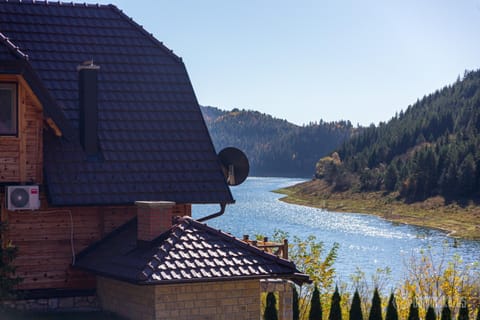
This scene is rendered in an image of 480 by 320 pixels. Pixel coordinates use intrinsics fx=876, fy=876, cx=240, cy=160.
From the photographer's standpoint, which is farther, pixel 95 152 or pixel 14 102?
pixel 95 152

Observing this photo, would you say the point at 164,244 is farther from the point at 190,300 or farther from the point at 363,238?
the point at 363,238

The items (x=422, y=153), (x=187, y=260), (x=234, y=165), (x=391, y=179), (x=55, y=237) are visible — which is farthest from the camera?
(x=391, y=179)

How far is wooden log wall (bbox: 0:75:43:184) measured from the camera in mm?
16234

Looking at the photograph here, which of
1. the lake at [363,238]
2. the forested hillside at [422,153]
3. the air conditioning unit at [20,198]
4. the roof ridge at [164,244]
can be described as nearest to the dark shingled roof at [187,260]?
the roof ridge at [164,244]

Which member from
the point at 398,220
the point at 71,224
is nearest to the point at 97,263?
the point at 71,224

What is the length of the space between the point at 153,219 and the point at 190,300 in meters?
1.63

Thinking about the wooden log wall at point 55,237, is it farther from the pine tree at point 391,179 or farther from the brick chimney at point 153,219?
the pine tree at point 391,179

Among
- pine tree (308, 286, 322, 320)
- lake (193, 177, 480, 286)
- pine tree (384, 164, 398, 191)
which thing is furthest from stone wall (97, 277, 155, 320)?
pine tree (384, 164, 398, 191)

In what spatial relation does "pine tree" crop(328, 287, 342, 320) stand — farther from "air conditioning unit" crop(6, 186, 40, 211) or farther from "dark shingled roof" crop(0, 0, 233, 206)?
"air conditioning unit" crop(6, 186, 40, 211)

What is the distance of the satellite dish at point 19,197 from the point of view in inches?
630

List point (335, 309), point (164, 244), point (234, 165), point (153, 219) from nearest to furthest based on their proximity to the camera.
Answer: point (164, 244), point (153, 219), point (234, 165), point (335, 309)

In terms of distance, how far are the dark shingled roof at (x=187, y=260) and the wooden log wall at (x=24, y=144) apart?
2.11 metres

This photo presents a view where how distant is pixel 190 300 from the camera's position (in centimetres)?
1520

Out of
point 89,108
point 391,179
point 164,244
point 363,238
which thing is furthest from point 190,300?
point 391,179
